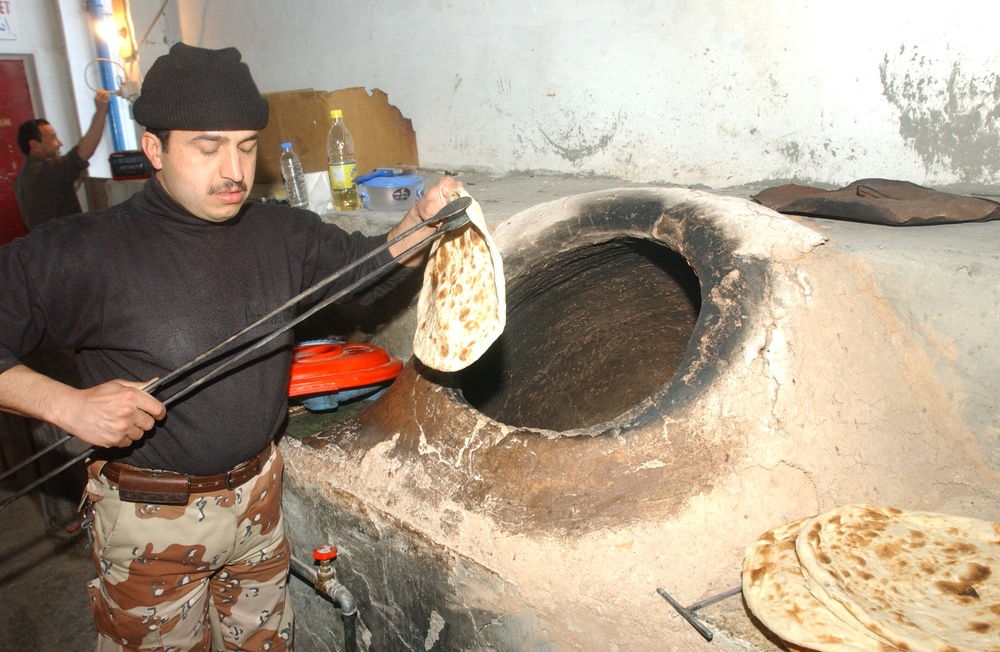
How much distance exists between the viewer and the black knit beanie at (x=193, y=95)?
174 centimetres

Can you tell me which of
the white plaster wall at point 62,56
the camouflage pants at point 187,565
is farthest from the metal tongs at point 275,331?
the white plaster wall at point 62,56

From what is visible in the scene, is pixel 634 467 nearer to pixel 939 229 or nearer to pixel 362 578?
pixel 362 578

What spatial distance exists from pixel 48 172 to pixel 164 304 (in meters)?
5.67

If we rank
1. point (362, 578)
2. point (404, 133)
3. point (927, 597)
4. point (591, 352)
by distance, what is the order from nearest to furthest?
1. point (927, 597)
2. point (362, 578)
3. point (591, 352)
4. point (404, 133)

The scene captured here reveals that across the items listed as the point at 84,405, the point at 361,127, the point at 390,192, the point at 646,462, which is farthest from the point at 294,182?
the point at 646,462

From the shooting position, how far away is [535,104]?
4152mm

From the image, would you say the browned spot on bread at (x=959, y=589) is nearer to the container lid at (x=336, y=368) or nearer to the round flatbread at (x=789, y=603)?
the round flatbread at (x=789, y=603)

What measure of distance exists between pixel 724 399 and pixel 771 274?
0.41 metres

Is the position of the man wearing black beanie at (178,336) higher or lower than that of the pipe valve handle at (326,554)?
higher

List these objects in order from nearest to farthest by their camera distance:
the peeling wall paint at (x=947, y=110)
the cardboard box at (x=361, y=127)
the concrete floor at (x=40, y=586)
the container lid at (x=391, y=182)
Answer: the peeling wall paint at (x=947, y=110) < the concrete floor at (x=40, y=586) < the container lid at (x=391, y=182) < the cardboard box at (x=361, y=127)

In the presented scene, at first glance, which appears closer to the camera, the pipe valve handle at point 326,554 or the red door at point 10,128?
the pipe valve handle at point 326,554

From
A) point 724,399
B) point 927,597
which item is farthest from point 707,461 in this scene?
point 927,597

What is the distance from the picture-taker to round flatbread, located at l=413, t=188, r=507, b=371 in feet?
6.11

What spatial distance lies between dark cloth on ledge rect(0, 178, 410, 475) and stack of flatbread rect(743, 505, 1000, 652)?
1447mm
